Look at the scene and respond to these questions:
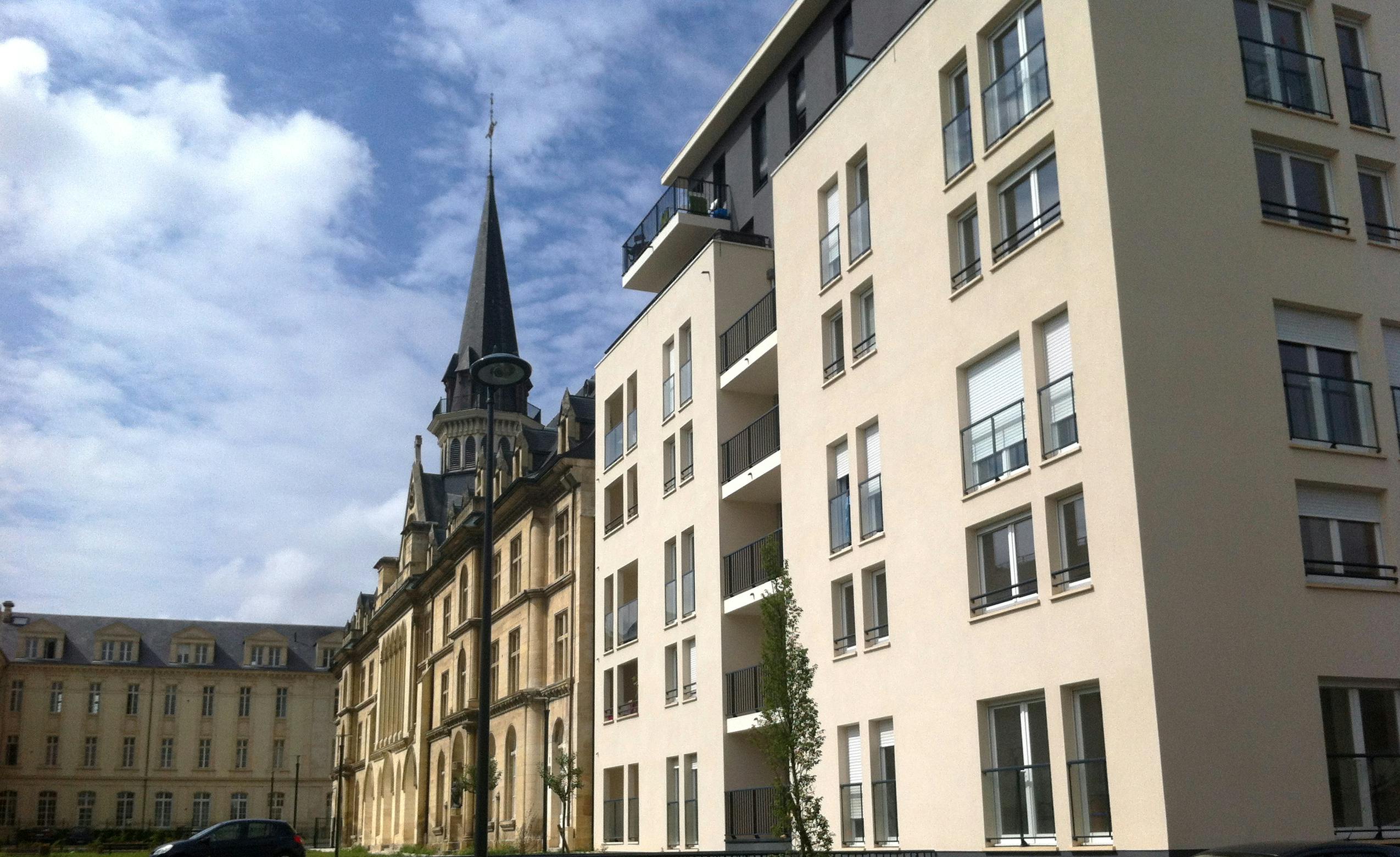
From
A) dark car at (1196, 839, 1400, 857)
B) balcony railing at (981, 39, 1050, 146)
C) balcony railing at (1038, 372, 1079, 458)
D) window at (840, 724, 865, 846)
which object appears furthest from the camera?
window at (840, 724, 865, 846)

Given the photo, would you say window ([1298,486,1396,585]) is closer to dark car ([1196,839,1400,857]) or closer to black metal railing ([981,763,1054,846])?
black metal railing ([981,763,1054,846])

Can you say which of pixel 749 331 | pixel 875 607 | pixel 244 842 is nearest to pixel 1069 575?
pixel 875 607

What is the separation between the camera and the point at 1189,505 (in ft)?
55.7

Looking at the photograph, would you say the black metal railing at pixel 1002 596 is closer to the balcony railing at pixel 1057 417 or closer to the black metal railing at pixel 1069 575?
the black metal railing at pixel 1069 575

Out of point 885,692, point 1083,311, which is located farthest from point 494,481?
point 1083,311

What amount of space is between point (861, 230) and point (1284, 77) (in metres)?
7.47

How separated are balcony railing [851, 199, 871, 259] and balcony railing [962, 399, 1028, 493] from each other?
16.7ft

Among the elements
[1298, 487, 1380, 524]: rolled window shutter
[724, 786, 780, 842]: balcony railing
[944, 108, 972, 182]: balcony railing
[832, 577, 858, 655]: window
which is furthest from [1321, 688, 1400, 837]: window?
[724, 786, 780, 842]: balcony railing

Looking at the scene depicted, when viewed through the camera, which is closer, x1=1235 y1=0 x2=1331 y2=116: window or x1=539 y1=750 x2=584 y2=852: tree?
x1=1235 y1=0 x2=1331 y2=116: window

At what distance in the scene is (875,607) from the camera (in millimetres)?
22953

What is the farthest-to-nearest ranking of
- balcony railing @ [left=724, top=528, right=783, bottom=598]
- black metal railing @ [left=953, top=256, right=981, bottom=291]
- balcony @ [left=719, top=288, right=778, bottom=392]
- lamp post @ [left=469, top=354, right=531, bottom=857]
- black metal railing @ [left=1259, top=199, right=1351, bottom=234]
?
1. balcony @ [left=719, top=288, right=778, bottom=392]
2. balcony railing @ [left=724, top=528, right=783, bottom=598]
3. black metal railing @ [left=953, top=256, right=981, bottom=291]
4. black metal railing @ [left=1259, top=199, right=1351, bottom=234]
5. lamp post @ [left=469, top=354, right=531, bottom=857]

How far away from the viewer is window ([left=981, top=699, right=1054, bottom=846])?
17922 mm

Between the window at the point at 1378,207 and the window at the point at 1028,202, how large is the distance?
448 centimetres

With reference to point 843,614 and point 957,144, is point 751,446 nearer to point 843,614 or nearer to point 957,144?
point 843,614
